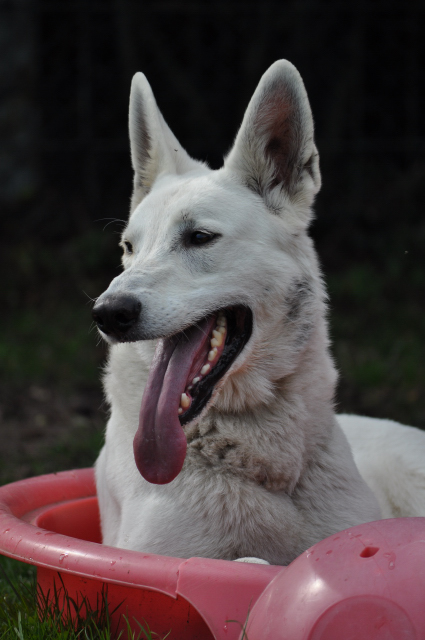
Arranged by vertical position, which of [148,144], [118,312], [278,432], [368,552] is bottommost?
[278,432]

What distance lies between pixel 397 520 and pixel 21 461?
9.89ft

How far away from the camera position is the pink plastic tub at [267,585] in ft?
5.45

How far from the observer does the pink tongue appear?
7.31 feet

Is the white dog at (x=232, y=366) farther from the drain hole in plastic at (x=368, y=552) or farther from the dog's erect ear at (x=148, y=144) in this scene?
the drain hole in plastic at (x=368, y=552)

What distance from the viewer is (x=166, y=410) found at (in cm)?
226

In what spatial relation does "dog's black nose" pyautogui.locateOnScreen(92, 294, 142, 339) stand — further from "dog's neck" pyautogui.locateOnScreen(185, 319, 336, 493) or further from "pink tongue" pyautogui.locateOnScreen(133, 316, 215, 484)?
"dog's neck" pyautogui.locateOnScreen(185, 319, 336, 493)

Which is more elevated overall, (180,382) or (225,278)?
(225,278)

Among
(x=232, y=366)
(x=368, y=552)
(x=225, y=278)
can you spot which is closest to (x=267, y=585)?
(x=368, y=552)

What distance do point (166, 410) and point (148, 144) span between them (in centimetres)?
128

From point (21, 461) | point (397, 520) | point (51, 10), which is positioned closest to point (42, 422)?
point (21, 461)

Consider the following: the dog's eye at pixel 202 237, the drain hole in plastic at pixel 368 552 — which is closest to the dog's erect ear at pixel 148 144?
the dog's eye at pixel 202 237

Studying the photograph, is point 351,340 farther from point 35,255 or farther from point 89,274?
point 35,255

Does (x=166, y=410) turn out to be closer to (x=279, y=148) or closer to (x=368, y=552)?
(x=368, y=552)

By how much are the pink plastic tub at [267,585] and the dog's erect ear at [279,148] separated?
4.31 ft
